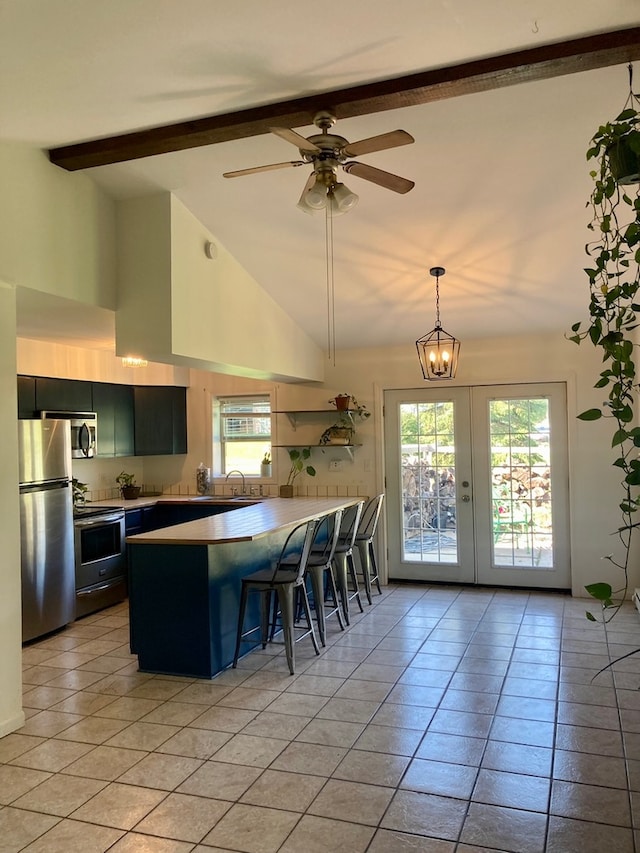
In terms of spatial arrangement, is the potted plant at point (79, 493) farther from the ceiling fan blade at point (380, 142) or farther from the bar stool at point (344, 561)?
the ceiling fan blade at point (380, 142)

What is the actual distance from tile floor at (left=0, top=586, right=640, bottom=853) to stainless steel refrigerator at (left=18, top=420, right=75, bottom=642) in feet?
1.04

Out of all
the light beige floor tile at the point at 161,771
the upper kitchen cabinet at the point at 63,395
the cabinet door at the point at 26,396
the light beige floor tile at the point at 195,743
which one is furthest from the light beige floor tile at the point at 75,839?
the upper kitchen cabinet at the point at 63,395

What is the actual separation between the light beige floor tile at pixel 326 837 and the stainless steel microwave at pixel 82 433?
409 cm

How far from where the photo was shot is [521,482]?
617cm

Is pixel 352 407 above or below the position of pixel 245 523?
above

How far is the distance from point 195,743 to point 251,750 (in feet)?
0.97

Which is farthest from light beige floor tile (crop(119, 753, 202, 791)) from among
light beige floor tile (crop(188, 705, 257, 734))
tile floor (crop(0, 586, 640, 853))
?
light beige floor tile (crop(188, 705, 257, 734))

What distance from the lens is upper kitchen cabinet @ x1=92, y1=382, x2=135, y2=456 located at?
6.38 meters

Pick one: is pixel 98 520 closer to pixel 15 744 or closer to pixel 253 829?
pixel 15 744

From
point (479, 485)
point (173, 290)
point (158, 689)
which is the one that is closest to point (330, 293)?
point (173, 290)

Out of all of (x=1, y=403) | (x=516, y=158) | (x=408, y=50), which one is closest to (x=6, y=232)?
(x=1, y=403)

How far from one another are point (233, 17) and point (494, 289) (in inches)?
130

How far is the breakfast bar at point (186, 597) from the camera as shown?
407 cm

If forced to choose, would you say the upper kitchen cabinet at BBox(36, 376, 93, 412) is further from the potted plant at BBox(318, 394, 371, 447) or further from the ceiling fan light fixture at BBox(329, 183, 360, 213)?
the ceiling fan light fixture at BBox(329, 183, 360, 213)
